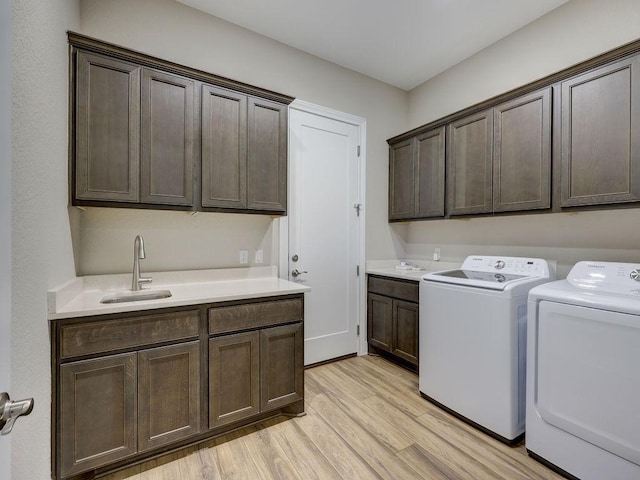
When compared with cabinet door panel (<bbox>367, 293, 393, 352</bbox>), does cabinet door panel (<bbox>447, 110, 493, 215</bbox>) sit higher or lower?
higher

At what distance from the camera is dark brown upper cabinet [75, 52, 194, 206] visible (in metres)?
1.74

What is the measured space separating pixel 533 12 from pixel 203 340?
11.3 ft

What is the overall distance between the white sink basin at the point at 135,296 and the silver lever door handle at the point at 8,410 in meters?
1.37

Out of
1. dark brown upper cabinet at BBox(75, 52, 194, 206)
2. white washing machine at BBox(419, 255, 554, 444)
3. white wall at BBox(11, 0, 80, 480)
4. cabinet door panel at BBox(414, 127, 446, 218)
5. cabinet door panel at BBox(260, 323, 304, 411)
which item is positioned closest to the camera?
white wall at BBox(11, 0, 80, 480)

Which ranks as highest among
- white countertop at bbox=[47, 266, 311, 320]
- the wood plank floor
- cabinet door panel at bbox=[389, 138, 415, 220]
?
cabinet door panel at bbox=[389, 138, 415, 220]

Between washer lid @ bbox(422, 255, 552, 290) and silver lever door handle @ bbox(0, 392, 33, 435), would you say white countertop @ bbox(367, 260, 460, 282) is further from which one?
silver lever door handle @ bbox(0, 392, 33, 435)

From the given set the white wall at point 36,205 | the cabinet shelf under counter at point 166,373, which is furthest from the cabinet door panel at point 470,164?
the white wall at point 36,205

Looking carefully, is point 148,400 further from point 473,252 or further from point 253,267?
point 473,252

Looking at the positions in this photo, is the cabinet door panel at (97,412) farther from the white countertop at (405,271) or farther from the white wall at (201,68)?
the white countertop at (405,271)

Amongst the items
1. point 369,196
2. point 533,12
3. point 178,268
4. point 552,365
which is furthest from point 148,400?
point 533,12

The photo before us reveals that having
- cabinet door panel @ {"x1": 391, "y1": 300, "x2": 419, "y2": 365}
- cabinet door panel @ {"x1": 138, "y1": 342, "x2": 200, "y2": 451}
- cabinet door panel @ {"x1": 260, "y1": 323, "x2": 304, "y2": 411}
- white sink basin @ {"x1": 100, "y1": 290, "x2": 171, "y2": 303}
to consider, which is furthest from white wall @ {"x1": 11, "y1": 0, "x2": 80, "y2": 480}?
cabinet door panel @ {"x1": 391, "y1": 300, "x2": 419, "y2": 365}

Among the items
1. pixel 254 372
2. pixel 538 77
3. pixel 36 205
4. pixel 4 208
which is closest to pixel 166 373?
pixel 254 372

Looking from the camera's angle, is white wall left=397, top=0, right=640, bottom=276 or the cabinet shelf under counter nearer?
the cabinet shelf under counter

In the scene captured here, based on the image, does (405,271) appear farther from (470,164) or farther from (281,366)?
(281,366)
